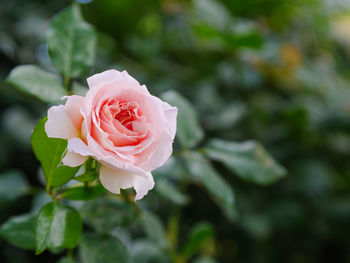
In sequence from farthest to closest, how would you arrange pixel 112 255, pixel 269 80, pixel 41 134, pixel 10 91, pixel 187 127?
1. pixel 269 80
2. pixel 10 91
3. pixel 187 127
4. pixel 112 255
5. pixel 41 134

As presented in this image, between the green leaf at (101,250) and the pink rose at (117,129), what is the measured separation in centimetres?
21

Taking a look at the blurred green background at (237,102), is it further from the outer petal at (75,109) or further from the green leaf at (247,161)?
the outer petal at (75,109)

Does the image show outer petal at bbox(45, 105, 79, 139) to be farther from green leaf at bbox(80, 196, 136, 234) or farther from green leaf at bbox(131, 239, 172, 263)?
green leaf at bbox(131, 239, 172, 263)

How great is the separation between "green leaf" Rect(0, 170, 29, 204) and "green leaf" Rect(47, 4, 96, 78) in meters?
0.29

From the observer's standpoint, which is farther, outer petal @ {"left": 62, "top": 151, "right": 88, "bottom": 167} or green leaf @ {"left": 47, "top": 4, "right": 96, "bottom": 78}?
green leaf @ {"left": 47, "top": 4, "right": 96, "bottom": 78}

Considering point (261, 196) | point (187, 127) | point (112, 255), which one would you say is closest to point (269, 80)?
point (261, 196)

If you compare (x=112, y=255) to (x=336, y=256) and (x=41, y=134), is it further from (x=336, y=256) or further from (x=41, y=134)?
(x=336, y=256)

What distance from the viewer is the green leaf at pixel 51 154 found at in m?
0.52

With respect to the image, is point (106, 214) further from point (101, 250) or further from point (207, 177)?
point (207, 177)

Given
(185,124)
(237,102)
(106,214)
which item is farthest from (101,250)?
(237,102)

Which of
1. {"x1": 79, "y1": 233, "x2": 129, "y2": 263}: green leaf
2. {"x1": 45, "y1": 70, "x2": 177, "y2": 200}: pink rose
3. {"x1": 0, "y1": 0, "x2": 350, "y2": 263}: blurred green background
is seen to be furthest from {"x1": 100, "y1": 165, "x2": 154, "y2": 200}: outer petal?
{"x1": 0, "y1": 0, "x2": 350, "y2": 263}: blurred green background

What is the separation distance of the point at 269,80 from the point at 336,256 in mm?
662

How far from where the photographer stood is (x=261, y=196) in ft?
4.49

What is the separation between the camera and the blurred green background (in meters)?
1.20
